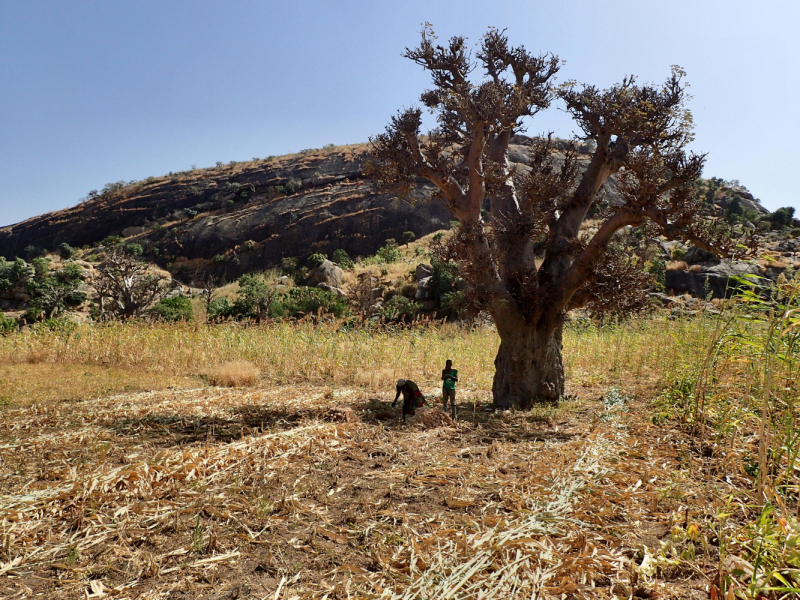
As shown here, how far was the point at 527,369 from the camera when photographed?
6.26 m

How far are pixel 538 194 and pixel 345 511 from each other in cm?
496

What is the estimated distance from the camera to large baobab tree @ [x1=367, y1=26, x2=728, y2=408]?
5.74m

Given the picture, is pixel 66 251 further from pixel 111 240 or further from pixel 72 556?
pixel 72 556

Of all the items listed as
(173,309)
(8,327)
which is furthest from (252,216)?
(8,327)

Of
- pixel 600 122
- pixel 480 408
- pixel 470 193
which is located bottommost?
pixel 480 408

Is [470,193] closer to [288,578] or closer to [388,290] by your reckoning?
[288,578]

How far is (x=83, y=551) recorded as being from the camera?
2.29 metres

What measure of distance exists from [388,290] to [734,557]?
1028 inches

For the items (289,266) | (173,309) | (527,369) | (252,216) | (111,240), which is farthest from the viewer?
(111,240)

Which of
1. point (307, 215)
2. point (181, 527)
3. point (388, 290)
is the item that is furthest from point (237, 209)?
point (181, 527)

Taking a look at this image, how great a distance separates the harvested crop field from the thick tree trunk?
57.1 inches

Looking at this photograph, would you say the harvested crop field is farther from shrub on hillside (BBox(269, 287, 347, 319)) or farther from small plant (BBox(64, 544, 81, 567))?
shrub on hillside (BBox(269, 287, 347, 319))

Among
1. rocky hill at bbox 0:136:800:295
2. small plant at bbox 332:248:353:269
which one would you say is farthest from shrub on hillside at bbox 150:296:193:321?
rocky hill at bbox 0:136:800:295

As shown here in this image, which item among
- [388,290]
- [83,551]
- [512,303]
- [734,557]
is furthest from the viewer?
[388,290]
